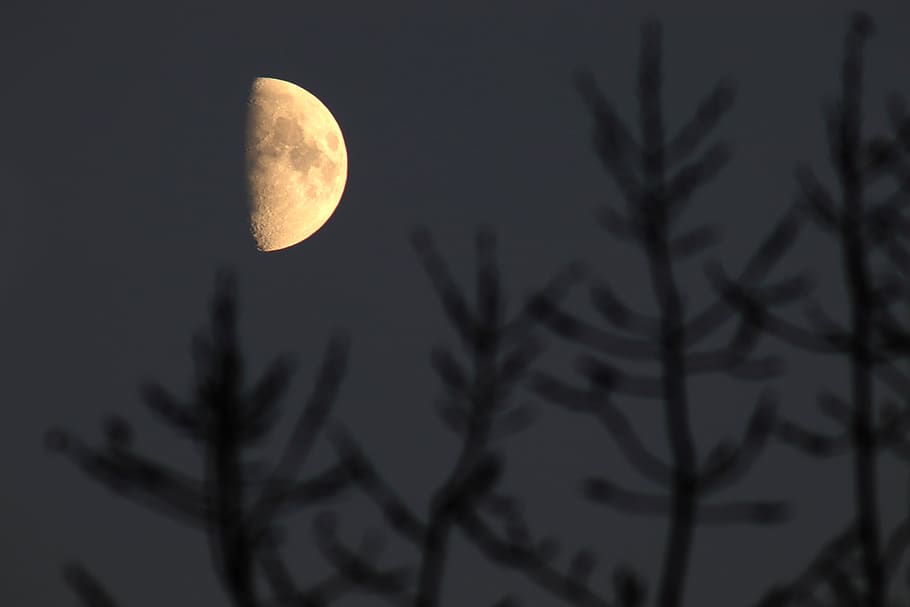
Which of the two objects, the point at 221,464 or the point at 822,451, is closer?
the point at 221,464

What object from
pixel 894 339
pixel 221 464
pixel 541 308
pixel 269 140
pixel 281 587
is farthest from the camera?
pixel 269 140

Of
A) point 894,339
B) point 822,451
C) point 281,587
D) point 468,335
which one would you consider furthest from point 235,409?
point 894,339

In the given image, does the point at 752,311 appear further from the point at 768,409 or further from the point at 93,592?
the point at 93,592

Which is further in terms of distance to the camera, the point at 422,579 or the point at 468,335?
the point at 468,335

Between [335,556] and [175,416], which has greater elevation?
[175,416]

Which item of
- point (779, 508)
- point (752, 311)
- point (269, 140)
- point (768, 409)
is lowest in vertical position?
point (779, 508)

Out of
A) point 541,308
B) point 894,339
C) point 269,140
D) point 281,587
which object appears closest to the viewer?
point 281,587

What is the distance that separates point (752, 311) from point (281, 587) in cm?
189

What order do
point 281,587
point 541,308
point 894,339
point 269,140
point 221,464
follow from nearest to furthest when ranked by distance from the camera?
point 221,464
point 281,587
point 541,308
point 894,339
point 269,140

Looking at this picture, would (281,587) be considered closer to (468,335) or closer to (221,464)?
(221,464)

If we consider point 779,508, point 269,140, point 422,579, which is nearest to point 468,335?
point 422,579

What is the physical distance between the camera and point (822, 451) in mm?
4590

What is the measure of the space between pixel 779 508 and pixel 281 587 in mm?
1549

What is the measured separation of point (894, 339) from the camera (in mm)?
4695
